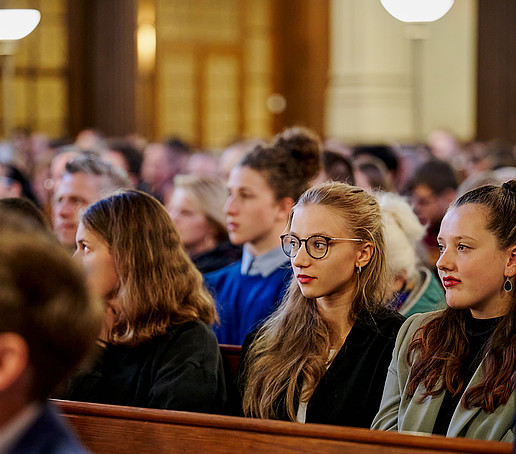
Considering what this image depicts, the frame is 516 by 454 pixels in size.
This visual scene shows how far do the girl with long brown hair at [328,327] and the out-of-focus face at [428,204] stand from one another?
287 centimetres

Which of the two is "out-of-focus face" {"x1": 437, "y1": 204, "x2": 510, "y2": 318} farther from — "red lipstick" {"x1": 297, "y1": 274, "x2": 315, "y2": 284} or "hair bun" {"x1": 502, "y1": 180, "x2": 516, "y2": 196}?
"red lipstick" {"x1": 297, "y1": 274, "x2": 315, "y2": 284}

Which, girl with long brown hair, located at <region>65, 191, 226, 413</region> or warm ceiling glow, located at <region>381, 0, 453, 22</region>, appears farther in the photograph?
warm ceiling glow, located at <region>381, 0, 453, 22</region>

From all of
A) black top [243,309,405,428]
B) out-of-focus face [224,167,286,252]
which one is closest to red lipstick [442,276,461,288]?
black top [243,309,405,428]

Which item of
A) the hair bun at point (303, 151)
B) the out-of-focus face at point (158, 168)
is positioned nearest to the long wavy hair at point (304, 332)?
the hair bun at point (303, 151)

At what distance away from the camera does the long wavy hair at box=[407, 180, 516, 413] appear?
94.5 inches

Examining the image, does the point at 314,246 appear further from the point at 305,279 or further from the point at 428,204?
the point at 428,204

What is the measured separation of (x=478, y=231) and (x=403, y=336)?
0.39 meters

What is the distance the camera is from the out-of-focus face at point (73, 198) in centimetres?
448

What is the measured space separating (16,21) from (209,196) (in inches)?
188

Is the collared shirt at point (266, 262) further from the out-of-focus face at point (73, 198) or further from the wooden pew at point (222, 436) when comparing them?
the wooden pew at point (222, 436)

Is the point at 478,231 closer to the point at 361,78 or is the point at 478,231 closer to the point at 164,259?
the point at 164,259

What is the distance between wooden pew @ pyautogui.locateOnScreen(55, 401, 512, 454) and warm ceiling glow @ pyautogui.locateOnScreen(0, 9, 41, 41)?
7001 millimetres

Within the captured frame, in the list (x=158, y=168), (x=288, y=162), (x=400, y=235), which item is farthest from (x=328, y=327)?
(x=158, y=168)

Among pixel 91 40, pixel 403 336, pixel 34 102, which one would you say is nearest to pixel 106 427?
pixel 403 336
